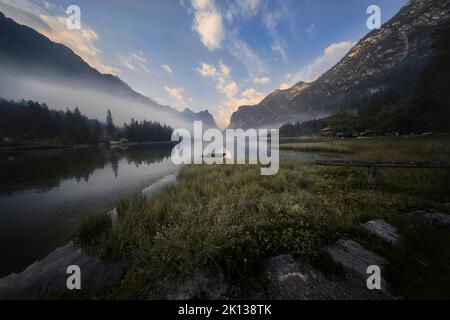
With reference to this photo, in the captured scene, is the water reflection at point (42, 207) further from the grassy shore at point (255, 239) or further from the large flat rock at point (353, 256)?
the large flat rock at point (353, 256)

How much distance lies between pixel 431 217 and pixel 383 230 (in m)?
2.22

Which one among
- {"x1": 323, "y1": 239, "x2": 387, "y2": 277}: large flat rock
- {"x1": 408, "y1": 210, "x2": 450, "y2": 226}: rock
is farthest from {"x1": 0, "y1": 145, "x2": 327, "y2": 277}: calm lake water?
{"x1": 408, "y1": 210, "x2": 450, "y2": 226}: rock

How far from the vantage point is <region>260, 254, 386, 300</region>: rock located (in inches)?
121

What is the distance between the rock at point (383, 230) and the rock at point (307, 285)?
2.09 m

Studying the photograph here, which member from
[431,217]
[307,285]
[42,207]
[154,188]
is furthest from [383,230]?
[42,207]

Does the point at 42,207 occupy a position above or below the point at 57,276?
above

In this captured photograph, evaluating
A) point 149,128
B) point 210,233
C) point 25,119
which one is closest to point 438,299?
point 210,233

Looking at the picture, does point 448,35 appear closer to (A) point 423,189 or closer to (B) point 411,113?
(B) point 411,113

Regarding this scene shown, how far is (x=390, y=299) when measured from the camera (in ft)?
9.94

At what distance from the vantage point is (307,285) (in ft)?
10.5

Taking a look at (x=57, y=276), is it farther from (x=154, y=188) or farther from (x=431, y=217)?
(x=431, y=217)

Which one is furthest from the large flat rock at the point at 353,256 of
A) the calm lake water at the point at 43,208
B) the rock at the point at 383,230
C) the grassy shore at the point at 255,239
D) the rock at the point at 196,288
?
the calm lake water at the point at 43,208

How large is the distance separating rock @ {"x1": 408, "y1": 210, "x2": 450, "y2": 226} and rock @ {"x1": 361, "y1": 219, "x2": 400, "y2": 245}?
1437mm
